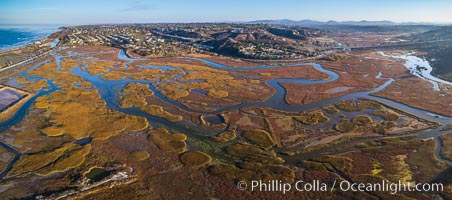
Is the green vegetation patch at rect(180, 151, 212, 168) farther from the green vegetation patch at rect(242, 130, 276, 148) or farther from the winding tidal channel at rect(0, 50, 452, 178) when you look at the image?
the green vegetation patch at rect(242, 130, 276, 148)

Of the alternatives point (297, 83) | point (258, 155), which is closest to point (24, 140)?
point (258, 155)

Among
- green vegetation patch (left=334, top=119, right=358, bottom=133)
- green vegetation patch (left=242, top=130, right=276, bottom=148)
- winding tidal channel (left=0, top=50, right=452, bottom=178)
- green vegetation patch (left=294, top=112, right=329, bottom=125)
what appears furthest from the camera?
green vegetation patch (left=294, top=112, right=329, bottom=125)

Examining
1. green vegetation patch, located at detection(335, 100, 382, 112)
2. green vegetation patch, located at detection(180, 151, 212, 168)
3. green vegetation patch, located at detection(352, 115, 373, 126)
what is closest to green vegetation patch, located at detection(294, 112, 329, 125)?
green vegetation patch, located at detection(352, 115, 373, 126)

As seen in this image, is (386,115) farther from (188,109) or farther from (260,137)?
(188,109)

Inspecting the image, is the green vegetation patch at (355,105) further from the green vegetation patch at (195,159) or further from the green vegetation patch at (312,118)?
the green vegetation patch at (195,159)

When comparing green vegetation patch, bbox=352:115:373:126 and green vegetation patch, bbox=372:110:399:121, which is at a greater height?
green vegetation patch, bbox=372:110:399:121

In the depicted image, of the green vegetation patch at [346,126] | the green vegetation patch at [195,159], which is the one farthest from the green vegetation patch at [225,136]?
the green vegetation patch at [346,126]

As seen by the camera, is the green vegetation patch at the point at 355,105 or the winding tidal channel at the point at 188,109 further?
the green vegetation patch at the point at 355,105

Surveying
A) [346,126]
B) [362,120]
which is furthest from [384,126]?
[346,126]

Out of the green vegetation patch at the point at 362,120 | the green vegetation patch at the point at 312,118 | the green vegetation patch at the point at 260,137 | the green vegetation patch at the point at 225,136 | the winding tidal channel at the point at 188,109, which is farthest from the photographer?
the green vegetation patch at the point at 312,118

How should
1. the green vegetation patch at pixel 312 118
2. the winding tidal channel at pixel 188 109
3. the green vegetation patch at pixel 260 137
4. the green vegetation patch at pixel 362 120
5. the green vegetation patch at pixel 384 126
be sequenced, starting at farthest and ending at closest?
the green vegetation patch at pixel 312 118
the green vegetation patch at pixel 362 120
the winding tidal channel at pixel 188 109
the green vegetation patch at pixel 384 126
the green vegetation patch at pixel 260 137

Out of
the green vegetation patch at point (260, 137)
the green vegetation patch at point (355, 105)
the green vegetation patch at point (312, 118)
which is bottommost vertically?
the green vegetation patch at point (260, 137)
